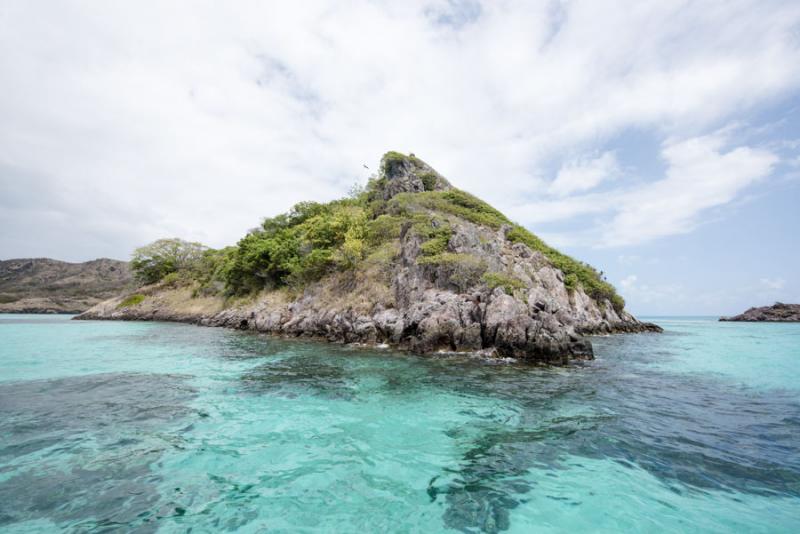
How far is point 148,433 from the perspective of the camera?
28.8 ft

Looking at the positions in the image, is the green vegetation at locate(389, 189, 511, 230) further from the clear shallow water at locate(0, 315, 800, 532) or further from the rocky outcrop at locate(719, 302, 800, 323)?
the rocky outcrop at locate(719, 302, 800, 323)

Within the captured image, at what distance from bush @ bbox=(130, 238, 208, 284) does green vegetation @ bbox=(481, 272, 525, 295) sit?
60.1 meters

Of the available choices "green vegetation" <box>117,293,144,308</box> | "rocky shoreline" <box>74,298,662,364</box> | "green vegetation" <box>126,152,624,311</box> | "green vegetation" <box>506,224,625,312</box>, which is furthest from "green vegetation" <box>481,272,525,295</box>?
"green vegetation" <box>117,293,144,308</box>

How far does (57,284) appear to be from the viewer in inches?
4724

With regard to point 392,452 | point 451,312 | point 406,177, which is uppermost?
point 406,177

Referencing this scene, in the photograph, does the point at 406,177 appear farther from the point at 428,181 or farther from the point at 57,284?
the point at 57,284

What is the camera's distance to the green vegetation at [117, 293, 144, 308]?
2405 inches

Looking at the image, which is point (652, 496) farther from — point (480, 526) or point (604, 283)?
point (604, 283)

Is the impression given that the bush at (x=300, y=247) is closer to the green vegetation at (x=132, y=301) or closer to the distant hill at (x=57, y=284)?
the green vegetation at (x=132, y=301)

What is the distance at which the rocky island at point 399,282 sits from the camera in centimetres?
2375

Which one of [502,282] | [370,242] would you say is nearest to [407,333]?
[502,282]

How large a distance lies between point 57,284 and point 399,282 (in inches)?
5825

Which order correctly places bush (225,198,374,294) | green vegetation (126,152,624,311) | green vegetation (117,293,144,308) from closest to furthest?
green vegetation (126,152,624,311) → bush (225,198,374,294) → green vegetation (117,293,144,308)

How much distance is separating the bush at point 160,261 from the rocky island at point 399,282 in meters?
0.24
